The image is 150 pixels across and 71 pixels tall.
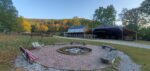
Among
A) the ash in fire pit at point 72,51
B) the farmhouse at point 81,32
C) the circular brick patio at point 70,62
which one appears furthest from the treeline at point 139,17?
the circular brick patio at point 70,62

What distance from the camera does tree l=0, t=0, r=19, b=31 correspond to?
3381 cm

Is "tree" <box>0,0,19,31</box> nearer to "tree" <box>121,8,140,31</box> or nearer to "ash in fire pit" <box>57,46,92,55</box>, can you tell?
"ash in fire pit" <box>57,46,92,55</box>

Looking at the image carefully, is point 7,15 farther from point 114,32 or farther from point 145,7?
point 145,7

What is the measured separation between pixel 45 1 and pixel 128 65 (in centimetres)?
2179

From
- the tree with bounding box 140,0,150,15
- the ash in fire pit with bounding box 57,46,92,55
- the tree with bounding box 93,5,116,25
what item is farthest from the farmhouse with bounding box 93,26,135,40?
the ash in fire pit with bounding box 57,46,92,55

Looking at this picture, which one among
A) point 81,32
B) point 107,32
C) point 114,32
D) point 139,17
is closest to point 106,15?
point 139,17

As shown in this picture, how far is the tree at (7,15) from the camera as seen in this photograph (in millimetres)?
33812

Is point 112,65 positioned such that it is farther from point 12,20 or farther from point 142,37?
point 12,20

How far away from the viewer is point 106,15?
51500 mm

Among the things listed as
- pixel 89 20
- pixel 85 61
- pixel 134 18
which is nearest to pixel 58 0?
pixel 85 61

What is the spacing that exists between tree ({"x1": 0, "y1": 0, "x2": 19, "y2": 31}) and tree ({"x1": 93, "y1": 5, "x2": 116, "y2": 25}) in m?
28.6

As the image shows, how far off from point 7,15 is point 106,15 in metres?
32.2

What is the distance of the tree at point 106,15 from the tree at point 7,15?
28.6 meters

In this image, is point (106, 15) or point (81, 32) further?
point (106, 15)
